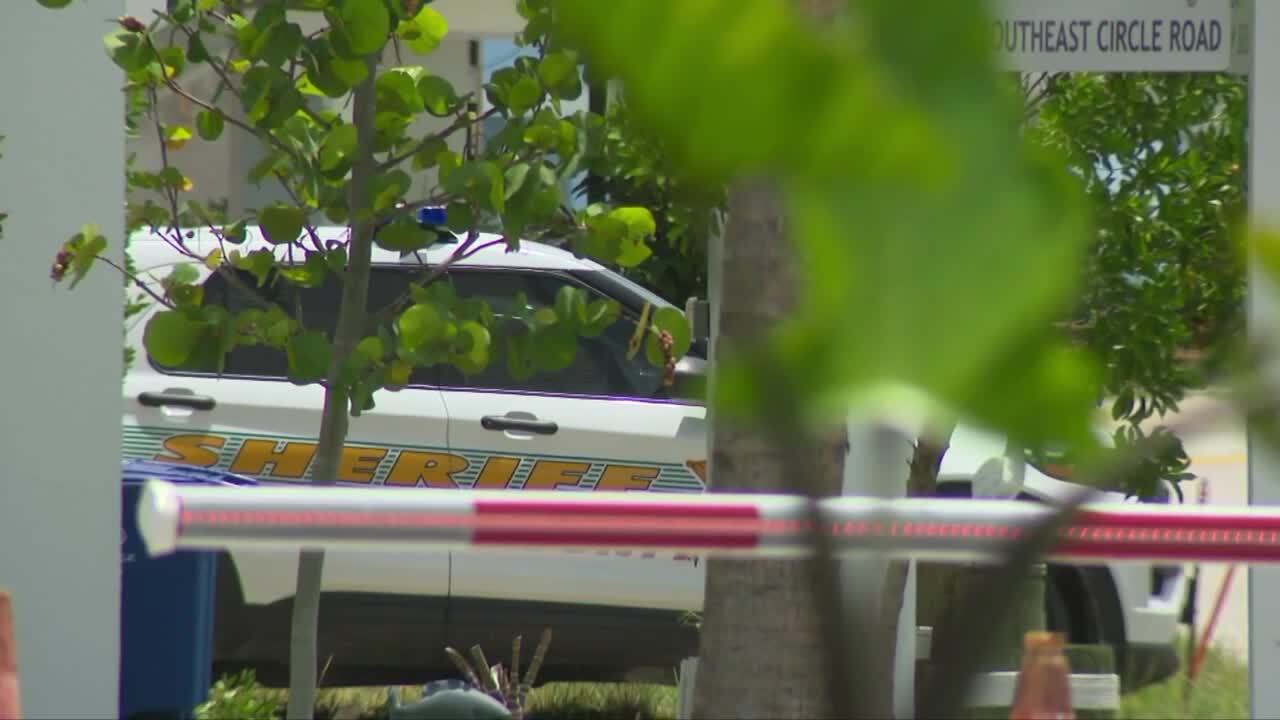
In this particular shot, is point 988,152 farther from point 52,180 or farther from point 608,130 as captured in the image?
point 52,180

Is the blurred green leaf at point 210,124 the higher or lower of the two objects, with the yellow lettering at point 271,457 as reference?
higher

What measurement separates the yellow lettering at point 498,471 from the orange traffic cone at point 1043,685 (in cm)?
419

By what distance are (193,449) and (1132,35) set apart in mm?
3681

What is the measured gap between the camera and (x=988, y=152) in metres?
0.35

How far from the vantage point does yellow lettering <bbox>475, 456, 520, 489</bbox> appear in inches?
261

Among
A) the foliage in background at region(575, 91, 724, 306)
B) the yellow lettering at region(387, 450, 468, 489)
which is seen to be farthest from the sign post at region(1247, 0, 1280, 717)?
the yellow lettering at region(387, 450, 468, 489)

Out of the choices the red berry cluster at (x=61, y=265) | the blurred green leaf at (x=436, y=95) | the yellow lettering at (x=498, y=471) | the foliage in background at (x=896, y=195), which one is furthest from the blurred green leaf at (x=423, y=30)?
the foliage in background at (x=896, y=195)

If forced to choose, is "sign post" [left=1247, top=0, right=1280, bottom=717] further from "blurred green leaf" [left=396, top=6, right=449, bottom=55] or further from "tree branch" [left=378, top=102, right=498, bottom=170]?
"blurred green leaf" [left=396, top=6, right=449, bottom=55]

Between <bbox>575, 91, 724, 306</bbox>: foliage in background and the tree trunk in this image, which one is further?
<bbox>575, 91, 724, 306</bbox>: foliage in background

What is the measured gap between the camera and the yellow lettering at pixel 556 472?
21.8 feet

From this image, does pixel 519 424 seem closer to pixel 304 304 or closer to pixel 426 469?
pixel 426 469

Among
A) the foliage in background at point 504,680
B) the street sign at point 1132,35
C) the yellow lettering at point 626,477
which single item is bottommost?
the foliage in background at point 504,680

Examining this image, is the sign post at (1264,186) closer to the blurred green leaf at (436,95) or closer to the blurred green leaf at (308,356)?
the blurred green leaf at (436,95)

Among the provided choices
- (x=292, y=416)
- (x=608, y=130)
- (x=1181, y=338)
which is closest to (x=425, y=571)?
(x=292, y=416)
